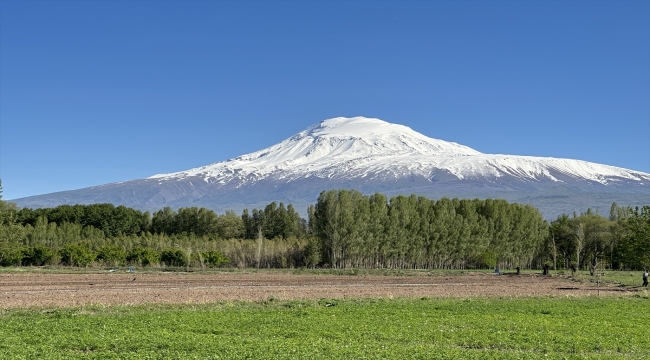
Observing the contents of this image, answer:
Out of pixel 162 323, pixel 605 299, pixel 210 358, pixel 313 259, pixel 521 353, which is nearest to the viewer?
pixel 210 358

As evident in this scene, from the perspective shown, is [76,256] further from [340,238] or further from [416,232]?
[416,232]

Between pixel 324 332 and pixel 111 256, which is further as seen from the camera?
pixel 111 256

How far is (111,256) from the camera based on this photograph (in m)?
84.6

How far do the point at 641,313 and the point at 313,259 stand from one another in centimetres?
6673

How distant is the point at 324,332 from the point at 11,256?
217ft

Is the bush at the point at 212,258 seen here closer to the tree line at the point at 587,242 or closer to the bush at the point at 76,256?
the bush at the point at 76,256

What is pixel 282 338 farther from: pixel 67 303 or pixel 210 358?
pixel 67 303

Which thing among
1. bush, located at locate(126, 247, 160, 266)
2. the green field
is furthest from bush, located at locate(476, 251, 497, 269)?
the green field

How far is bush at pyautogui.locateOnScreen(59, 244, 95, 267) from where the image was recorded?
81.9 m

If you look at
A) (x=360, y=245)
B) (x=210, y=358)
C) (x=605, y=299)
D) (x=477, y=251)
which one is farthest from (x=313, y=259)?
(x=210, y=358)

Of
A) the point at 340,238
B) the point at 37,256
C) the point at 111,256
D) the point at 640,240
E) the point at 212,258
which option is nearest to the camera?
the point at 640,240

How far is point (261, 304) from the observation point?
118ft

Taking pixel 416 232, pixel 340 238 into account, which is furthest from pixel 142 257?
pixel 416 232

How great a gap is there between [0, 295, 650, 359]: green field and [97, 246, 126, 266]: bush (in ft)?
176
